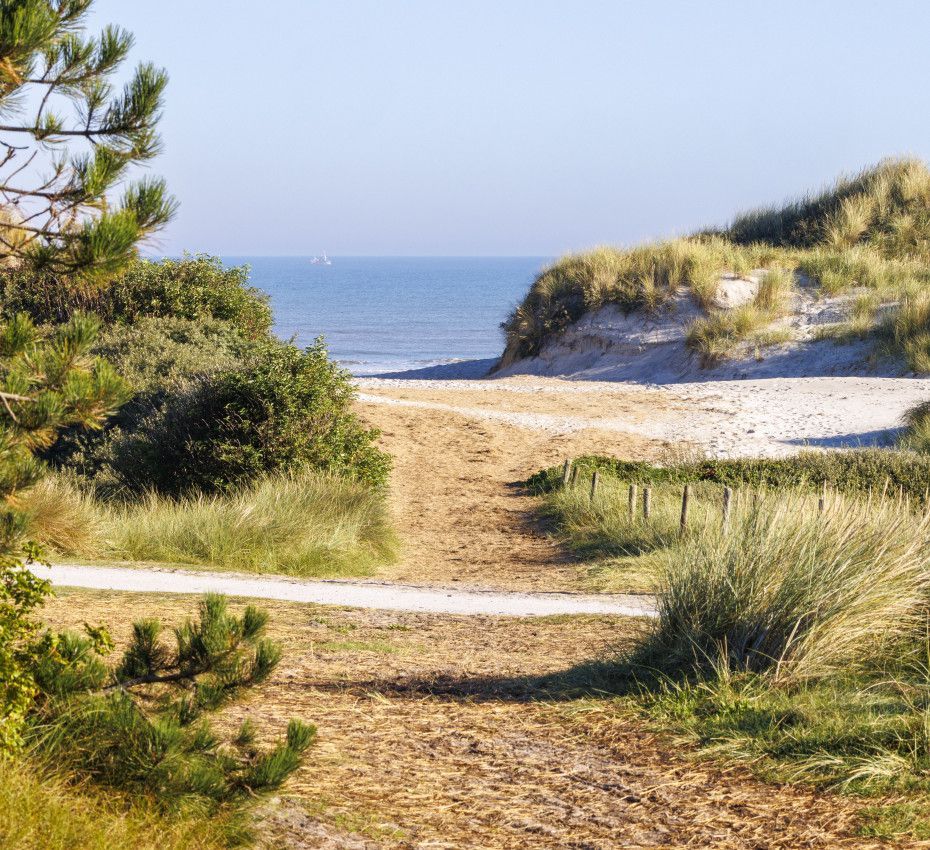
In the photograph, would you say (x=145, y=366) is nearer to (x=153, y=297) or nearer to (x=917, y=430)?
(x=153, y=297)

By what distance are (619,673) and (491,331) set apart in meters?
72.3

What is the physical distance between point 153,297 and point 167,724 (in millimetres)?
17913

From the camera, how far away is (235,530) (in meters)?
11.7

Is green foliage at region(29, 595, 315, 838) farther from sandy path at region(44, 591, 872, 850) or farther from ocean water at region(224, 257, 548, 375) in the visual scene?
ocean water at region(224, 257, 548, 375)

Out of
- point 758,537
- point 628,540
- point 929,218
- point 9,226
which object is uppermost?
point 929,218

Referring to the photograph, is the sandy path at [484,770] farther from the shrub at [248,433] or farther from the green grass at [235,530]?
the shrub at [248,433]

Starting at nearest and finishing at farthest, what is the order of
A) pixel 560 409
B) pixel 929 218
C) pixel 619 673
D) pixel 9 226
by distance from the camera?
1. pixel 9 226
2. pixel 619 673
3. pixel 560 409
4. pixel 929 218

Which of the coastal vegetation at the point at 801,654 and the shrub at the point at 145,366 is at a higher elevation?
the shrub at the point at 145,366

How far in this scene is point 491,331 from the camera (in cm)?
7831

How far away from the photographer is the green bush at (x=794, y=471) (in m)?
14.1

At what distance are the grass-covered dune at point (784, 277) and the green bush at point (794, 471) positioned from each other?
933 cm

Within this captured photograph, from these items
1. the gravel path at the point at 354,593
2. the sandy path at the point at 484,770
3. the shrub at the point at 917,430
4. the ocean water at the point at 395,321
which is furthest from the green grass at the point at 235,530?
the ocean water at the point at 395,321

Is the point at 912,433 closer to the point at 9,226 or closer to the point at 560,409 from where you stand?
the point at 560,409

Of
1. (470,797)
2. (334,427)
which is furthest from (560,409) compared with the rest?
(470,797)
